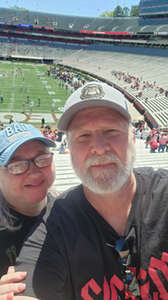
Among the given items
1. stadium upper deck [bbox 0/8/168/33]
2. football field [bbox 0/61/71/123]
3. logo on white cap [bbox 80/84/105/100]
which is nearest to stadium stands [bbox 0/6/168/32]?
A: stadium upper deck [bbox 0/8/168/33]

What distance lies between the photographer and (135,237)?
1.34 meters

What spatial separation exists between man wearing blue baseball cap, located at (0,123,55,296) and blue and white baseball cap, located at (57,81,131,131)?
512mm

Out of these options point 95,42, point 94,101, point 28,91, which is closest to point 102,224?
point 94,101

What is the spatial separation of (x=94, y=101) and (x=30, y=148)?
2.65 ft

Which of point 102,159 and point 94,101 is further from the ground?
point 94,101

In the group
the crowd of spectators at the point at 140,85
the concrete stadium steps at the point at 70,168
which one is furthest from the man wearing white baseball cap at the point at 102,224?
the crowd of spectators at the point at 140,85

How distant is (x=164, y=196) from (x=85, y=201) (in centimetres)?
55

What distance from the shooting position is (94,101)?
1.50 meters

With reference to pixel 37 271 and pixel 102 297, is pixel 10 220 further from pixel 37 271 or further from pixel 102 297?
pixel 102 297

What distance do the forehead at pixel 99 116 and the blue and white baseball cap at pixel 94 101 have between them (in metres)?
Result: 0.03

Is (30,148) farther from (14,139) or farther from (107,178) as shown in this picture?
(107,178)

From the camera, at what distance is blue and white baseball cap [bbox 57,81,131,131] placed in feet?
4.90

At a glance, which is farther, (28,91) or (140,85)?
(140,85)

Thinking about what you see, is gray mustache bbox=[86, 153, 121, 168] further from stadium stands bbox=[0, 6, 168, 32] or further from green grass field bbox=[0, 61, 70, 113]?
stadium stands bbox=[0, 6, 168, 32]
